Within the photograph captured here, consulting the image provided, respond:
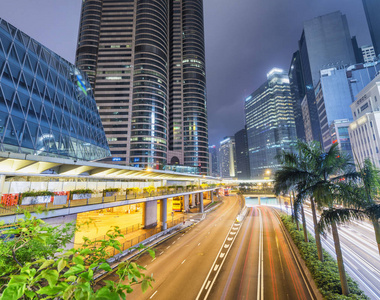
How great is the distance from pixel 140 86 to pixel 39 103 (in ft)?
226

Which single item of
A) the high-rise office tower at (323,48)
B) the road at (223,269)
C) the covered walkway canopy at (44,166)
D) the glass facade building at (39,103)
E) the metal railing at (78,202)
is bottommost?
the road at (223,269)

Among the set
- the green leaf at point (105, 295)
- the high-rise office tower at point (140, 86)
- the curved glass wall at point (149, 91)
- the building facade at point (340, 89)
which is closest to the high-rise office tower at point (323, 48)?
the building facade at point (340, 89)

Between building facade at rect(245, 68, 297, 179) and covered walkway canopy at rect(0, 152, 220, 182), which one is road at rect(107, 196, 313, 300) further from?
building facade at rect(245, 68, 297, 179)

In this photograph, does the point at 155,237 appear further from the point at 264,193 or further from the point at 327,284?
the point at 264,193

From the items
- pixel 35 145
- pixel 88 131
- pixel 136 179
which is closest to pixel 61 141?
Answer: pixel 35 145

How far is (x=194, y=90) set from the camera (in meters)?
125

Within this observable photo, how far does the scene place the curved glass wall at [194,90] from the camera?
393 feet

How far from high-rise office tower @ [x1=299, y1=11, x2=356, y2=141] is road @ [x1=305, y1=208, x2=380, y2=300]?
127752mm

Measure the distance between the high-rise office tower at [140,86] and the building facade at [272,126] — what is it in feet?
273

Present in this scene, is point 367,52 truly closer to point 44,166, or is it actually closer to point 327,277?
point 327,277

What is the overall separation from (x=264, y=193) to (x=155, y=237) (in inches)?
2698

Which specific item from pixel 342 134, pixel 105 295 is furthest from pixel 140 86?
pixel 342 134

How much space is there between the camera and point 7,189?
1622 centimetres

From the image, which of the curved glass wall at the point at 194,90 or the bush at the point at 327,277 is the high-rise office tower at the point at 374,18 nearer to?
the curved glass wall at the point at 194,90
